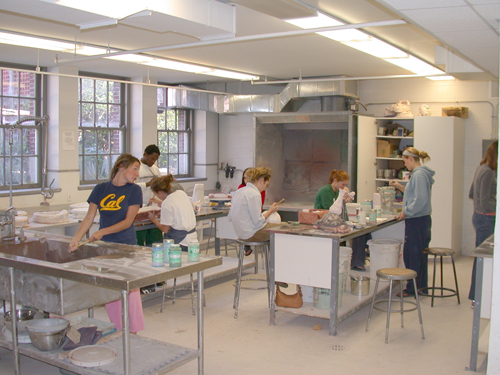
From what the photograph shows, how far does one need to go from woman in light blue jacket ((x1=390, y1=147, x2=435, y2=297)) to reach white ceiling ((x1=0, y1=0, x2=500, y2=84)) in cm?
116

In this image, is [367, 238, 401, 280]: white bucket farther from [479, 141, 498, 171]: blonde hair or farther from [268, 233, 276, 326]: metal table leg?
[268, 233, 276, 326]: metal table leg

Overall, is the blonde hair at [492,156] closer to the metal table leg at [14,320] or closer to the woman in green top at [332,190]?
the woman in green top at [332,190]

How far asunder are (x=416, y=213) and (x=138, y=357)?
3.27m

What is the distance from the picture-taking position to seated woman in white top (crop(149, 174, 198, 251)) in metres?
4.77

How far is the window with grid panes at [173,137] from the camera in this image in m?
9.49

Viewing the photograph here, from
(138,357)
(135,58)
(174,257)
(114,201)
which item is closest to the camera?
(174,257)

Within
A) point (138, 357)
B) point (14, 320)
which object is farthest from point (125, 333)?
point (14, 320)

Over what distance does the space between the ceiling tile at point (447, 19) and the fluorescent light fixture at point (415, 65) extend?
2514mm

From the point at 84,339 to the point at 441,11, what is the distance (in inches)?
118

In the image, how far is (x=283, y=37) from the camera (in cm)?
550

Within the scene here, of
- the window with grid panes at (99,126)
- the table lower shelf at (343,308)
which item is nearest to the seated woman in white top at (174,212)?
the table lower shelf at (343,308)

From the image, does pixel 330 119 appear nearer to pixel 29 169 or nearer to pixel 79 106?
pixel 79 106

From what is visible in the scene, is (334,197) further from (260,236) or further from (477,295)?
(477,295)

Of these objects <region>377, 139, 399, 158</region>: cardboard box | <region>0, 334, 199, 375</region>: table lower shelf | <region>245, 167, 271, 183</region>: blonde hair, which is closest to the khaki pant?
<region>245, 167, 271, 183</region>: blonde hair
